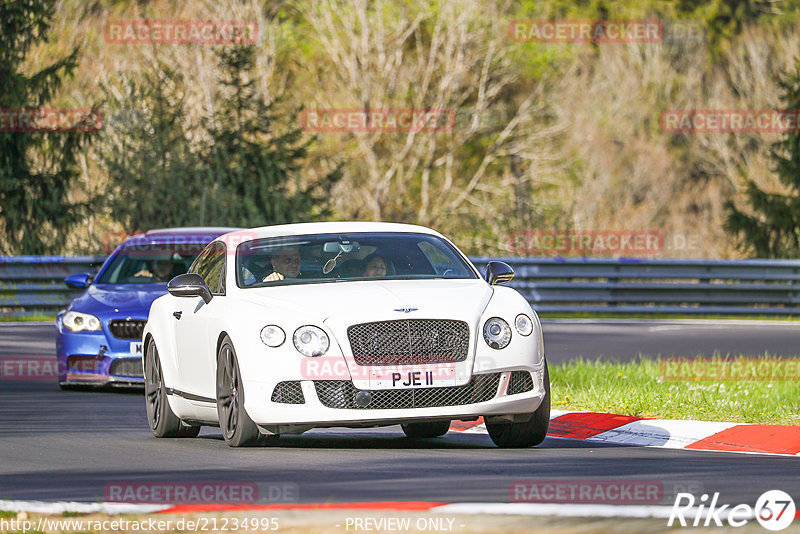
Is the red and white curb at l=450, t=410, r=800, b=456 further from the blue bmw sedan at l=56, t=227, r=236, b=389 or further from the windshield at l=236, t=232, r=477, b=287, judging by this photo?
the blue bmw sedan at l=56, t=227, r=236, b=389

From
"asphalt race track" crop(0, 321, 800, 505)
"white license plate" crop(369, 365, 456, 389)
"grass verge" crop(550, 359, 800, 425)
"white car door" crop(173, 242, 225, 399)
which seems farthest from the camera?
"grass verge" crop(550, 359, 800, 425)

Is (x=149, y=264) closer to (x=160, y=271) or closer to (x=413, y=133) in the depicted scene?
(x=160, y=271)

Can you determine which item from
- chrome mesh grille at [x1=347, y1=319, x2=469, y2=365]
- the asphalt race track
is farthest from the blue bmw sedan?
chrome mesh grille at [x1=347, y1=319, x2=469, y2=365]

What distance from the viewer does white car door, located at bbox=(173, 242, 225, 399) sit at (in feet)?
36.2

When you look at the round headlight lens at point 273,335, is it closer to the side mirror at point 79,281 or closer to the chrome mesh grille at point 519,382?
the chrome mesh grille at point 519,382

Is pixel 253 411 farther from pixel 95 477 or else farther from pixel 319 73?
pixel 319 73

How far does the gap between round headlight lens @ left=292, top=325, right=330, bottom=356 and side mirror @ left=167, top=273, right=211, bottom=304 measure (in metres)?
1.39

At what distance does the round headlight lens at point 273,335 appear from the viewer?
1015 cm

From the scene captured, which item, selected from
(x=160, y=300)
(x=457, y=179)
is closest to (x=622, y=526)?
(x=160, y=300)

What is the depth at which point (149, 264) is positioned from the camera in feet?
54.0


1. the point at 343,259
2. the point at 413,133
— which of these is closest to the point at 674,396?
the point at 343,259

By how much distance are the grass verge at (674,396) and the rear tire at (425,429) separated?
61.9 inches

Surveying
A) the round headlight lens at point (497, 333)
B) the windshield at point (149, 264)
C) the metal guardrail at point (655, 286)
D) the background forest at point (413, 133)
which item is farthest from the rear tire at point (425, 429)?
the background forest at point (413, 133)

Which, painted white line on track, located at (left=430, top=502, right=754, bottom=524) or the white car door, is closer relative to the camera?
painted white line on track, located at (left=430, top=502, right=754, bottom=524)
